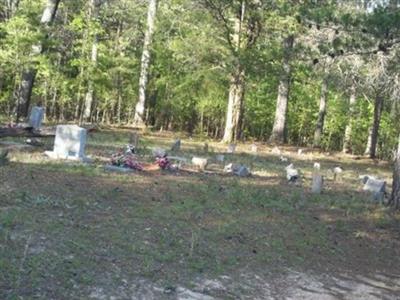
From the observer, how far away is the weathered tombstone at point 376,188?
11979 millimetres

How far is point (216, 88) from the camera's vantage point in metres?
25.4

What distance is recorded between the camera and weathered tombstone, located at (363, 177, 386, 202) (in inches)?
472

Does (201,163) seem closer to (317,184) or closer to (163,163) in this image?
(163,163)

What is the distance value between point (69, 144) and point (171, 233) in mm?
5220

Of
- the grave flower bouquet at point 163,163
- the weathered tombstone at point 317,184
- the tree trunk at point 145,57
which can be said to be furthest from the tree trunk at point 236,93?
the weathered tombstone at point 317,184

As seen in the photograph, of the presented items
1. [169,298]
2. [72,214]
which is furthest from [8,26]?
[169,298]

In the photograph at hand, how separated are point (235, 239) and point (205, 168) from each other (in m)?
5.48

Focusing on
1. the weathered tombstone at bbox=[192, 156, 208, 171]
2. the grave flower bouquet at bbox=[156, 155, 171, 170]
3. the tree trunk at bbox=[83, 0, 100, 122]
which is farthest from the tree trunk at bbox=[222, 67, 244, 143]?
the grave flower bouquet at bbox=[156, 155, 171, 170]

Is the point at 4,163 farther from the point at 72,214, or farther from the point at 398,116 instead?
the point at 398,116

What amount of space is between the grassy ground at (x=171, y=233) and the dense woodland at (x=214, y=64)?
328cm

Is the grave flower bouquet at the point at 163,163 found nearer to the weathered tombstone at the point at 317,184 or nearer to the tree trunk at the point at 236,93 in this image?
the weathered tombstone at the point at 317,184

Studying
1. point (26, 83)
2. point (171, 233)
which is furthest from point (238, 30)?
point (171, 233)

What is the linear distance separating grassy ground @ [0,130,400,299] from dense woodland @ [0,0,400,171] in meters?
3.28

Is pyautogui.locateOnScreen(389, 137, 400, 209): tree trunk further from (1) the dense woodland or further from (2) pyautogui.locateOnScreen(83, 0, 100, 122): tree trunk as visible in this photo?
(2) pyautogui.locateOnScreen(83, 0, 100, 122): tree trunk
